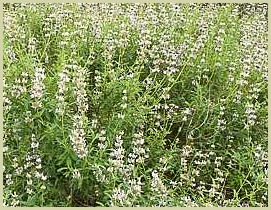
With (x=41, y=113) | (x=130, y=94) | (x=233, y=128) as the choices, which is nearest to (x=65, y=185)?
(x=41, y=113)

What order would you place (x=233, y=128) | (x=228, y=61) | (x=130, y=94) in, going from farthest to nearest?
(x=228, y=61), (x=233, y=128), (x=130, y=94)

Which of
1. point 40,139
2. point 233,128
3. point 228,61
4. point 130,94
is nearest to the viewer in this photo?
point 40,139

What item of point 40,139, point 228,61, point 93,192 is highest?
point 228,61

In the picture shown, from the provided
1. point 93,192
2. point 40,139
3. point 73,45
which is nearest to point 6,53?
point 73,45

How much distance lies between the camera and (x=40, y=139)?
3.23 metres

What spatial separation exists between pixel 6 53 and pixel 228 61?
5.48 feet

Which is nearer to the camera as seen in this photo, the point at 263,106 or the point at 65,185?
the point at 65,185

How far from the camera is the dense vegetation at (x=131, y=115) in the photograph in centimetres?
315

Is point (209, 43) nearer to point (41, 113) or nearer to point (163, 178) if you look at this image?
point (163, 178)

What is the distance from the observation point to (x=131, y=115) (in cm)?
350

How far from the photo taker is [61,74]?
3.28m

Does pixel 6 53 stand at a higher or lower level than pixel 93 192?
higher

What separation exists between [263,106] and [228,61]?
0.47 m

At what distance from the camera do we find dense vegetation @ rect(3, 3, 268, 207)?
3.15m
